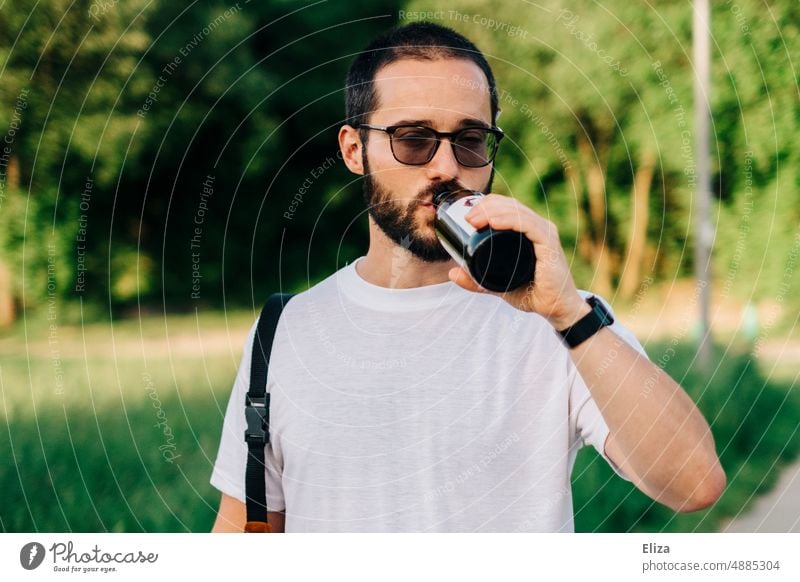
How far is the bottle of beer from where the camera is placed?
1507mm

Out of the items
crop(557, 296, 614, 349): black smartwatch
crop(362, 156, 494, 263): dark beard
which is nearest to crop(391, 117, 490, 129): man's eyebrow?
crop(362, 156, 494, 263): dark beard

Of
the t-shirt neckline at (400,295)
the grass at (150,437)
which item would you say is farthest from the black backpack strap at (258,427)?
the grass at (150,437)

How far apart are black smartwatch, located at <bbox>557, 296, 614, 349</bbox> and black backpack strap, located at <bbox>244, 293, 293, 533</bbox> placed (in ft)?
2.21

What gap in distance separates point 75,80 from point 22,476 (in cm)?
248

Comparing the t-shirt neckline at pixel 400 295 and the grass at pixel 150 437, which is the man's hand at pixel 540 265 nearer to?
the t-shirt neckline at pixel 400 295

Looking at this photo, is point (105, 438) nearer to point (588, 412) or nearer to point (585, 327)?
point (588, 412)

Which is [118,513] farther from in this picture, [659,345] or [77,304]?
[659,345]

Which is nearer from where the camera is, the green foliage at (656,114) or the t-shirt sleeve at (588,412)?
the t-shirt sleeve at (588,412)

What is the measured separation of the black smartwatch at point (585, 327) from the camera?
4.96 ft

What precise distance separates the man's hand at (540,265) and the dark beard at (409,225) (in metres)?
0.33

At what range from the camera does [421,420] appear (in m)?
1.81

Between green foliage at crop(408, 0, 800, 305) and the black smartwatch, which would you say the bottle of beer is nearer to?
the black smartwatch
